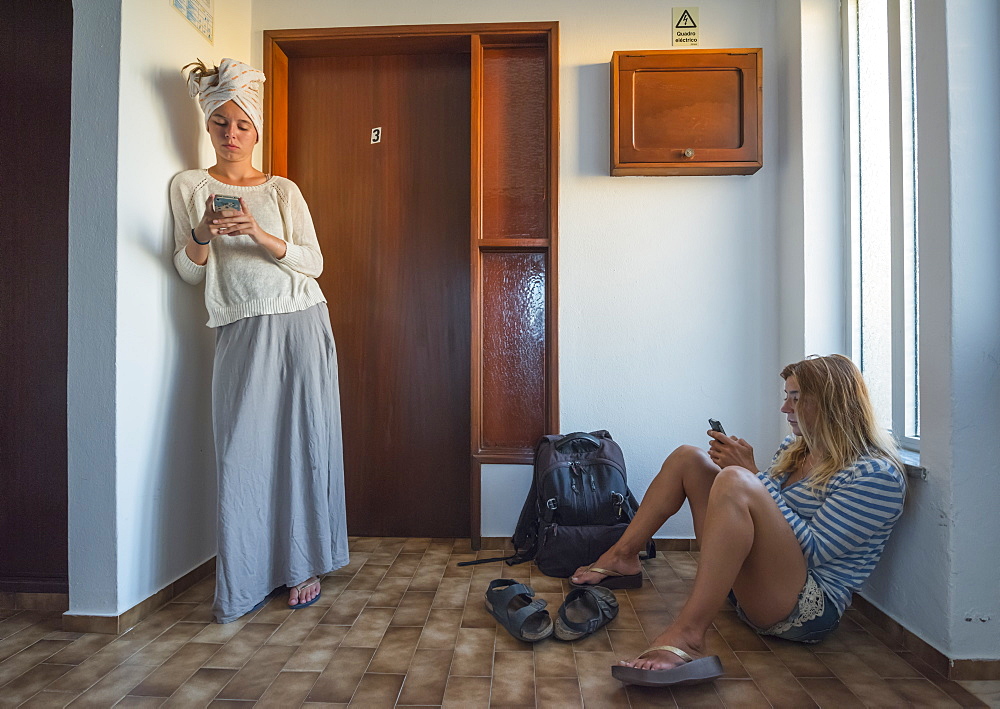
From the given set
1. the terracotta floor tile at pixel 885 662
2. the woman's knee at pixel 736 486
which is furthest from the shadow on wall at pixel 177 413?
the terracotta floor tile at pixel 885 662

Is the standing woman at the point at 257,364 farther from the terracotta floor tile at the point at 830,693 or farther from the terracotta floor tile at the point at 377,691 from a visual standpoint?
the terracotta floor tile at the point at 830,693

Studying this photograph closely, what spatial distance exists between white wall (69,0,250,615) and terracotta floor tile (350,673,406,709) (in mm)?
866

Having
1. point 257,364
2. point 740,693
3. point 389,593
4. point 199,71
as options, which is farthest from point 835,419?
point 199,71

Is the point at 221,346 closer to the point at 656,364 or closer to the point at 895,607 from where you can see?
the point at 656,364

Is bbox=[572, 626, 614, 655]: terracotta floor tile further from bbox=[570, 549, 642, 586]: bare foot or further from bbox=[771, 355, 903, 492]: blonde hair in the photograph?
bbox=[771, 355, 903, 492]: blonde hair

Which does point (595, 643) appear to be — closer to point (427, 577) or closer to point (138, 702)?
point (427, 577)

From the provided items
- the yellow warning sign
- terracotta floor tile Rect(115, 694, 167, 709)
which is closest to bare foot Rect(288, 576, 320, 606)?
terracotta floor tile Rect(115, 694, 167, 709)

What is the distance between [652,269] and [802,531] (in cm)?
133

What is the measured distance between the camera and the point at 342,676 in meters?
1.63

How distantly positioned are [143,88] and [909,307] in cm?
247

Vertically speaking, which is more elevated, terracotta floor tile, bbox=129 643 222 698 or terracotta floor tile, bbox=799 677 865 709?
terracotta floor tile, bbox=799 677 865 709

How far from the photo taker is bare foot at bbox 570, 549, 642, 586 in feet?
7.32

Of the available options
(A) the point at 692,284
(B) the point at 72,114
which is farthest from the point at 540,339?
(B) the point at 72,114

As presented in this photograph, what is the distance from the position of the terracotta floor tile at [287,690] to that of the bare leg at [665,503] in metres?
0.96
